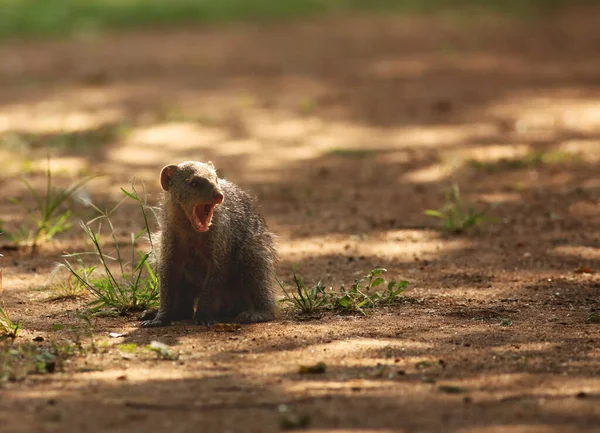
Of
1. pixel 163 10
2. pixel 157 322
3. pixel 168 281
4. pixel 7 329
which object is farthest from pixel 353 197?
pixel 163 10

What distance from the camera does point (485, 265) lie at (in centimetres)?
736

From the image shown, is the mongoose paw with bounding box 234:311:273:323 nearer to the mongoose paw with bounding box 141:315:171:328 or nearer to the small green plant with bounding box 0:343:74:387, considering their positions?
the mongoose paw with bounding box 141:315:171:328

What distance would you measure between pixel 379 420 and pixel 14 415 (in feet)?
5.05

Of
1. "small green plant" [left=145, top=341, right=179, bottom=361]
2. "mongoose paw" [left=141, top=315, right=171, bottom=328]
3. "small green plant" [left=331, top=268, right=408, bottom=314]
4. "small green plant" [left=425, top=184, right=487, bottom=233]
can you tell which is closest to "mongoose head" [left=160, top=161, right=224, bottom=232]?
"mongoose paw" [left=141, top=315, right=171, bottom=328]

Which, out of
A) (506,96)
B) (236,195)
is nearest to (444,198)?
(236,195)

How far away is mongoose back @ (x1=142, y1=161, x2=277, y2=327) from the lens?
5.93 metres

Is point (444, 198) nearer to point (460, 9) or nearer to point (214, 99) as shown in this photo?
point (214, 99)

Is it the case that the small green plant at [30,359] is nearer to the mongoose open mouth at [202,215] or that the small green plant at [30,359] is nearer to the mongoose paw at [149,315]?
the mongoose paw at [149,315]

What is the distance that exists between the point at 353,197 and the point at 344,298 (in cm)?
335

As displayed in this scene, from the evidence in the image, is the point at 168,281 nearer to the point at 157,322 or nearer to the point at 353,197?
the point at 157,322

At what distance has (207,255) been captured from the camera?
19.9 feet

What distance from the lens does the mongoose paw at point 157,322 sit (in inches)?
231

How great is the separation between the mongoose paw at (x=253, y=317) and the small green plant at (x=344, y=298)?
187 mm

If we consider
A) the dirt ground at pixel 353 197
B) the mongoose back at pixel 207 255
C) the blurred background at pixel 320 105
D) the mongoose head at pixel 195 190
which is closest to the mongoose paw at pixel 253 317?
the mongoose back at pixel 207 255
